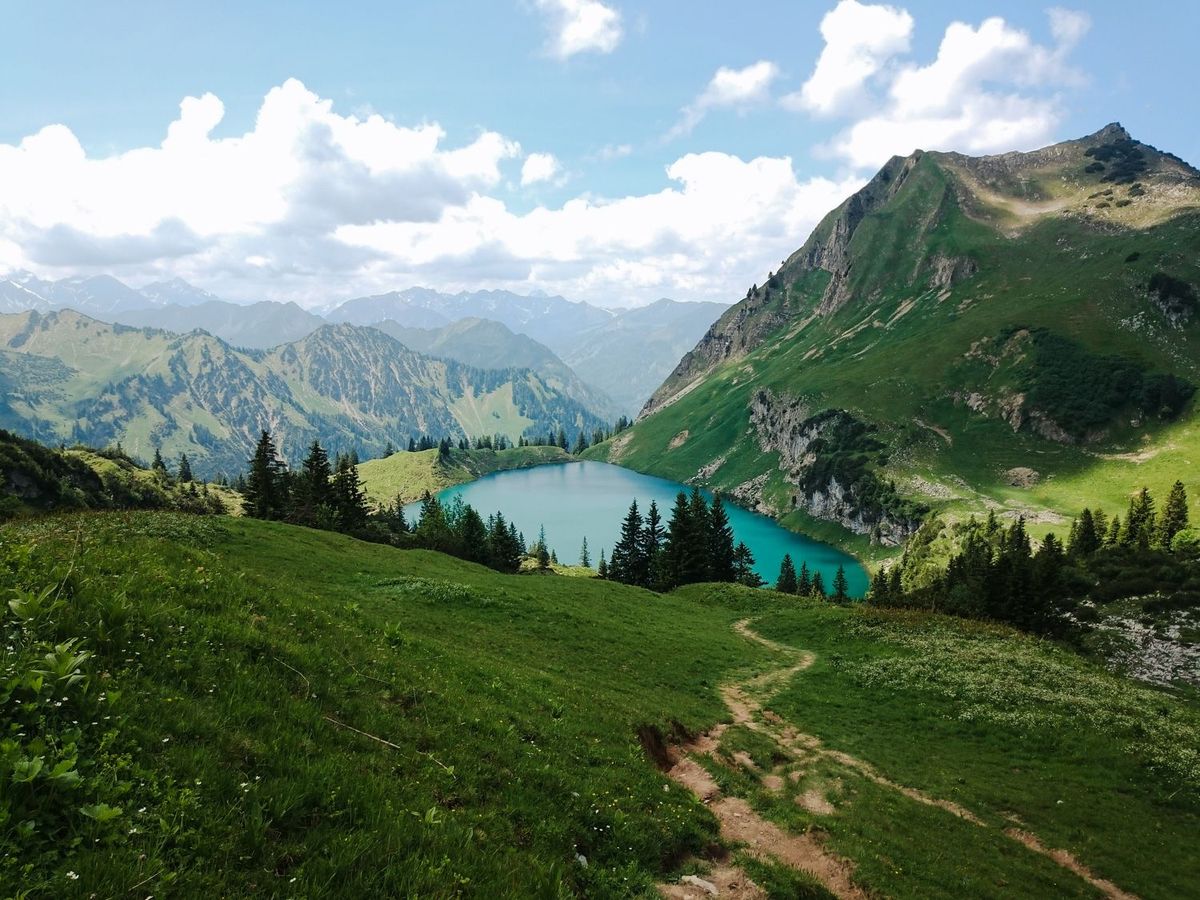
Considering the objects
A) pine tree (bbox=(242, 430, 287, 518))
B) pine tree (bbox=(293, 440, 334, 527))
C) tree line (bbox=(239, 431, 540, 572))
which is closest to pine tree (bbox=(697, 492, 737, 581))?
tree line (bbox=(239, 431, 540, 572))

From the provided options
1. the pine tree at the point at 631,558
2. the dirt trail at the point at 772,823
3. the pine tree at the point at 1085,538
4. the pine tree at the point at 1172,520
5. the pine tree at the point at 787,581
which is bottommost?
the pine tree at the point at 787,581

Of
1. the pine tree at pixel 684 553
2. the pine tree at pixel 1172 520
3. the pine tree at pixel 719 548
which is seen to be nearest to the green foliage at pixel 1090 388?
the pine tree at pixel 1172 520

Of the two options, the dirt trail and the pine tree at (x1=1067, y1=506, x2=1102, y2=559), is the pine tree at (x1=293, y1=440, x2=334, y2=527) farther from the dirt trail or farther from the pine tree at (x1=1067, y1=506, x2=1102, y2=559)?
the pine tree at (x1=1067, y1=506, x2=1102, y2=559)

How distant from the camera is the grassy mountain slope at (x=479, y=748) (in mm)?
5996

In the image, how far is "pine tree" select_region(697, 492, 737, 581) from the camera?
91.1 m

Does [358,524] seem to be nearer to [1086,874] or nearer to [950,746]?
[950,746]

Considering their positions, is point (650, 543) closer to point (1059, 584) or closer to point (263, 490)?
→ point (1059, 584)

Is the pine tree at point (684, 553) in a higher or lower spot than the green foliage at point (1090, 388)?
lower

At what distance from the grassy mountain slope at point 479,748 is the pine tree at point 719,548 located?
55.5 metres

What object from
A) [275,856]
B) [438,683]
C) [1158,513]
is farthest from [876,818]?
[1158,513]

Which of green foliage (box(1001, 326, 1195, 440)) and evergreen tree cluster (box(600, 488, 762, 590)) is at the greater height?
green foliage (box(1001, 326, 1195, 440))

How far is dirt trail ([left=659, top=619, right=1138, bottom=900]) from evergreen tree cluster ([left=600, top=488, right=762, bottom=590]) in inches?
2240

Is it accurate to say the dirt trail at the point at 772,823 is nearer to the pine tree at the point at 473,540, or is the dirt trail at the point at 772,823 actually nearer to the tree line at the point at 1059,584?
the tree line at the point at 1059,584

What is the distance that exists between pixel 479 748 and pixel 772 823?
9.35 m
